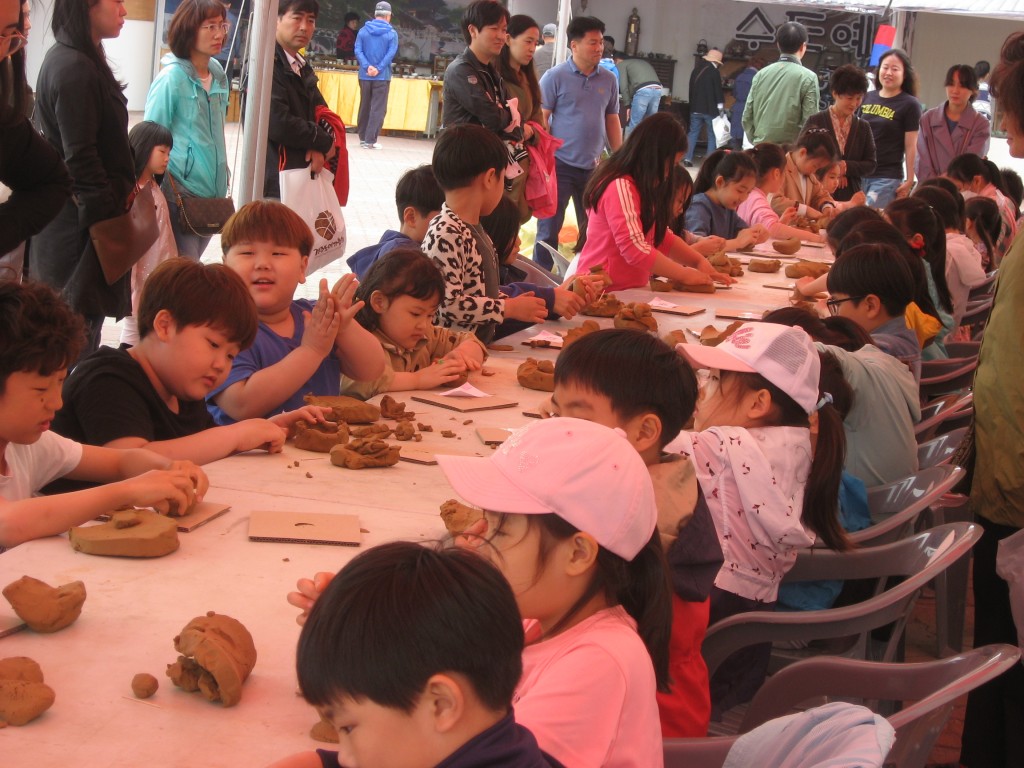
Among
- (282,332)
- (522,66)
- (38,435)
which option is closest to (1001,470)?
(282,332)

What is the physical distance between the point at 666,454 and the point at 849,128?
7780 mm

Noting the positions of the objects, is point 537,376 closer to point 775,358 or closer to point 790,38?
point 775,358

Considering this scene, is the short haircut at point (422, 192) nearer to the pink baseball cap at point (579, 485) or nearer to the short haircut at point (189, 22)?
the short haircut at point (189, 22)

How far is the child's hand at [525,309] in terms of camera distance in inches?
169

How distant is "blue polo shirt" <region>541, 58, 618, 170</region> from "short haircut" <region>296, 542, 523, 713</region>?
801 cm

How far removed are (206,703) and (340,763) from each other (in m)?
0.37

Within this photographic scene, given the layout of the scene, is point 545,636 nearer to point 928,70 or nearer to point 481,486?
point 481,486

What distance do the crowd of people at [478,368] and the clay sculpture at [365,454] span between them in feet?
0.62

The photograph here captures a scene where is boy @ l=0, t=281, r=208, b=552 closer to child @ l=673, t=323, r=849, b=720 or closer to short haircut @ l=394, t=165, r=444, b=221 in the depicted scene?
child @ l=673, t=323, r=849, b=720

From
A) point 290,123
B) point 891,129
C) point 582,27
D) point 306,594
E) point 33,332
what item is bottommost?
point 306,594

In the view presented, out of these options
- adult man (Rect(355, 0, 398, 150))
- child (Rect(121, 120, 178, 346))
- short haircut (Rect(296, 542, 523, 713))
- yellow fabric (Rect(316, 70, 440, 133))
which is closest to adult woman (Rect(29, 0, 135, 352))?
child (Rect(121, 120, 178, 346))

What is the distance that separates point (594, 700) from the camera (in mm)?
1449

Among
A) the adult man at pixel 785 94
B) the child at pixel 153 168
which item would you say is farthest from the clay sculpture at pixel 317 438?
the adult man at pixel 785 94

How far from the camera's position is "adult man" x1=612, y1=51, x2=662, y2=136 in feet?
57.5
